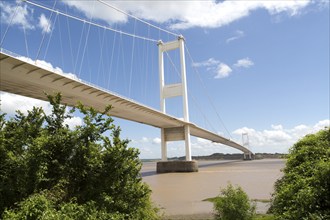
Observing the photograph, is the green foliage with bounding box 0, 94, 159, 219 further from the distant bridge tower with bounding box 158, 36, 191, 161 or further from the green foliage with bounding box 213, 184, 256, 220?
the distant bridge tower with bounding box 158, 36, 191, 161

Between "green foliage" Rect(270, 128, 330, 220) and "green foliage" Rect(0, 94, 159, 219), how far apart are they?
2.76 m

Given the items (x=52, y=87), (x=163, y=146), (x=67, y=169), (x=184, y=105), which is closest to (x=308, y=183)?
(x=67, y=169)

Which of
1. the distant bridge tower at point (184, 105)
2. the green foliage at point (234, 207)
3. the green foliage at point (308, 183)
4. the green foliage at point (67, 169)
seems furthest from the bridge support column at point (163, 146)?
the green foliage at point (308, 183)

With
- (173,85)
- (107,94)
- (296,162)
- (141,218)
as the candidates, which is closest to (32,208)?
(141,218)

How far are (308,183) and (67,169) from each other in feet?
12.8

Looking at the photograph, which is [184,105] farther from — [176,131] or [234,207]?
[234,207]

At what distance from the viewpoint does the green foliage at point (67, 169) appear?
571cm

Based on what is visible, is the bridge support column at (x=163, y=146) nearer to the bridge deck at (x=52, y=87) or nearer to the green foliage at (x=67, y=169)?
the bridge deck at (x=52, y=87)

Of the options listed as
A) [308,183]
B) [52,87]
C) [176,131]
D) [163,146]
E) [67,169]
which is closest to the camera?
[308,183]

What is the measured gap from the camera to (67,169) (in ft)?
20.2

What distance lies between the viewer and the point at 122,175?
21.5 feet

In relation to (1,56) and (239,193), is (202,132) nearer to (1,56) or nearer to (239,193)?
(1,56)

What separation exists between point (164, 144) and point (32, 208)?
4366 cm

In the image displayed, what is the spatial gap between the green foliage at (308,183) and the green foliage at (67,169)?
2.76m
